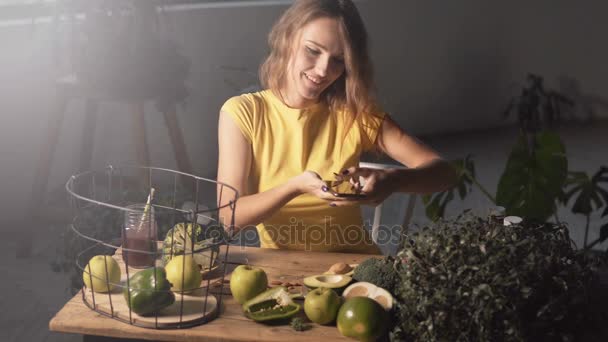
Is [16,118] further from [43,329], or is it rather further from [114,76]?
[43,329]

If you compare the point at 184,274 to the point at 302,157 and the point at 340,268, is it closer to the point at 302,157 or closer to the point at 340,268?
the point at 340,268

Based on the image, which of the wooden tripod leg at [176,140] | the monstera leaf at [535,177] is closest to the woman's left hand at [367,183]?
the monstera leaf at [535,177]

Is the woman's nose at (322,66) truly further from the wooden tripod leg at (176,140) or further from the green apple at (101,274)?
the wooden tripod leg at (176,140)

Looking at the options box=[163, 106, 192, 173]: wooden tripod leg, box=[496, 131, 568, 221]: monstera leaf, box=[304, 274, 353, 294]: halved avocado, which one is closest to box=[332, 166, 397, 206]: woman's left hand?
box=[304, 274, 353, 294]: halved avocado

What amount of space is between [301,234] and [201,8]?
2.78 m

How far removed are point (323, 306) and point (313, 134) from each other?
2.69ft

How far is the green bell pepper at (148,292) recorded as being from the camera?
4.41ft

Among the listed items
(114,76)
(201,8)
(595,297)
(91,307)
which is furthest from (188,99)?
(595,297)

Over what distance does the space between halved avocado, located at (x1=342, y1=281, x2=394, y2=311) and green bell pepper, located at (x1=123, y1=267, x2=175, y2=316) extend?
332mm

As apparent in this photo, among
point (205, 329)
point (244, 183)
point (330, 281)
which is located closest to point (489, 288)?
point (330, 281)

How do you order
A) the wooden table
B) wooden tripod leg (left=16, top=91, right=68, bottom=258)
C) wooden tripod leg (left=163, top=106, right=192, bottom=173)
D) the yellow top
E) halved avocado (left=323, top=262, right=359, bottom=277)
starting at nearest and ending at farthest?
the wooden table
halved avocado (left=323, top=262, right=359, bottom=277)
the yellow top
wooden tripod leg (left=16, top=91, right=68, bottom=258)
wooden tripod leg (left=163, top=106, right=192, bottom=173)

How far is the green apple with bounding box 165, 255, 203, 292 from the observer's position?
56.2 inches

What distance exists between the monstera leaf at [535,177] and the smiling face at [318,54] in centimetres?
95

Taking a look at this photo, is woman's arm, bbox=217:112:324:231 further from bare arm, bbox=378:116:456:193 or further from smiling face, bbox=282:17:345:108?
bare arm, bbox=378:116:456:193
